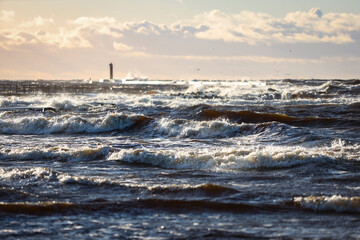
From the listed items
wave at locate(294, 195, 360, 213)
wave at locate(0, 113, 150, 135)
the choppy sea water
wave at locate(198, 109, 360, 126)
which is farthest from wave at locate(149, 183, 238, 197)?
wave at locate(0, 113, 150, 135)

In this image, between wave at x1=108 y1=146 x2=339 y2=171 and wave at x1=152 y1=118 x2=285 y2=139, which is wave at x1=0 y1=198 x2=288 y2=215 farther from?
wave at x1=152 y1=118 x2=285 y2=139

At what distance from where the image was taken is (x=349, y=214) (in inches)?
275

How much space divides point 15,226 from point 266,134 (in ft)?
39.4

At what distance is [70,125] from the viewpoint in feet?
71.7

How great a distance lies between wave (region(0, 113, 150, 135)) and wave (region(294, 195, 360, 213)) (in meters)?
14.9

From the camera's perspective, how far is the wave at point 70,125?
2162 cm

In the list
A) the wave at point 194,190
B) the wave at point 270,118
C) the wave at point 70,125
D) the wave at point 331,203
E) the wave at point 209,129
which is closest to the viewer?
the wave at point 331,203

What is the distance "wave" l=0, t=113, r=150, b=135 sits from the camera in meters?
21.6

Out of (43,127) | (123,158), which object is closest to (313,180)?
(123,158)

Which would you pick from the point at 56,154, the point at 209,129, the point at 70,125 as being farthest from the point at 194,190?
the point at 70,125

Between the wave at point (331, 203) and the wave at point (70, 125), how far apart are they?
48.8 feet

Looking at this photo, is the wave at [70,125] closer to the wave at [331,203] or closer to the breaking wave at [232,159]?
the breaking wave at [232,159]

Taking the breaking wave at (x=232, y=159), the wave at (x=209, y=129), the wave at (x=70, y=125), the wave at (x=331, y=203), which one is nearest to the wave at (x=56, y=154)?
the breaking wave at (x=232, y=159)

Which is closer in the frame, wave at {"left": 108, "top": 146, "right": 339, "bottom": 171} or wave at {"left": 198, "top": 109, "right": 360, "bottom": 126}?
wave at {"left": 108, "top": 146, "right": 339, "bottom": 171}
